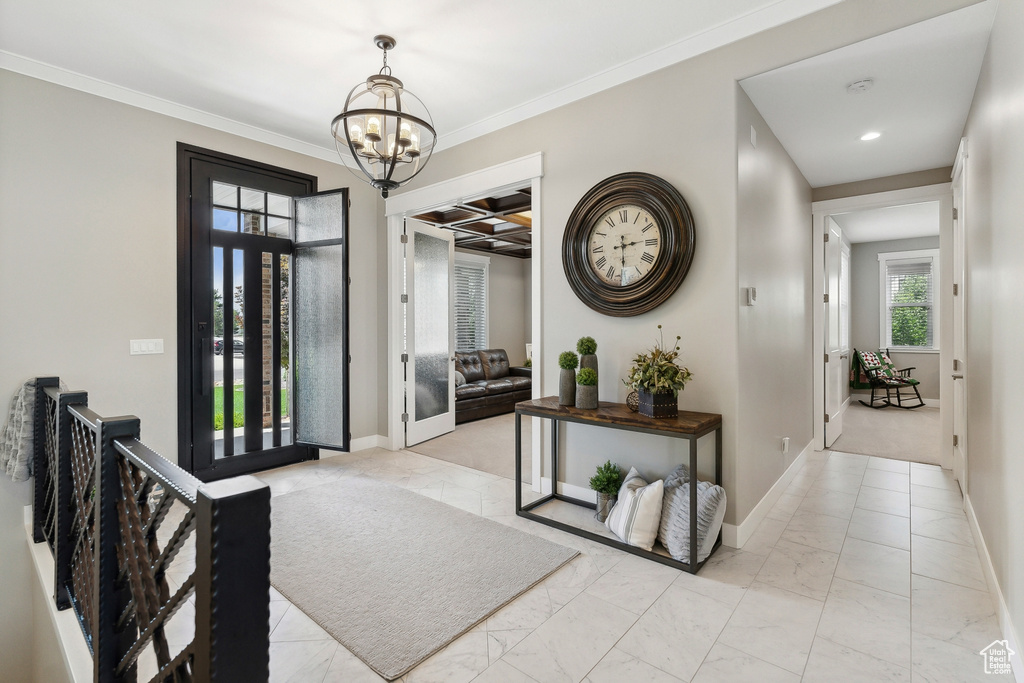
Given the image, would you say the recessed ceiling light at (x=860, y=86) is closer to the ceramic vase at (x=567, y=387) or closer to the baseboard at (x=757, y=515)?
the ceramic vase at (x=567, y=387)

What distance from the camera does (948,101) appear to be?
9.59 feet

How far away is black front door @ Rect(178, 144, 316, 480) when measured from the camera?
11.8 ft

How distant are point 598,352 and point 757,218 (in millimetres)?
1284

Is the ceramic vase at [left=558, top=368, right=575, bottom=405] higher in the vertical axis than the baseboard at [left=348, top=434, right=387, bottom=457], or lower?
higher

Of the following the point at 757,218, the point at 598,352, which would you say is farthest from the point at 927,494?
the point at 598,352

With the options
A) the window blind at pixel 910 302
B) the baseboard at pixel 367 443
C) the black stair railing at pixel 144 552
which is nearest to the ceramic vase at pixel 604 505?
the black stair railing at pixel 144 552

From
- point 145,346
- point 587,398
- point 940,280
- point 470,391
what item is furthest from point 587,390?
point 470,391

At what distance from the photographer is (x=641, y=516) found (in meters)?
2.56

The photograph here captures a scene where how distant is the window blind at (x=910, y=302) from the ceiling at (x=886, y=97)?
4400 mm

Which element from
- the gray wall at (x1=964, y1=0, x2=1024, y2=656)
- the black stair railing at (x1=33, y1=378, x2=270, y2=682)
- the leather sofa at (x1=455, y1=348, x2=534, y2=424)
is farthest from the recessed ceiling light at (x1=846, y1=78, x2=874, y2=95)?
the leather sofa at (x1=455, y1=348, x2=534, y2=424)

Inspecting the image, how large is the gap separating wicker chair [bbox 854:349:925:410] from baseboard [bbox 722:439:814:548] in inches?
168

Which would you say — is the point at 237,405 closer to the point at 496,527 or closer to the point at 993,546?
the point at 496,527

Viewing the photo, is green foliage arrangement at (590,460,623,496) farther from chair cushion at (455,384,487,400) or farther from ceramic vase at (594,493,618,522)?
chair cushion at (455,384,487,400)

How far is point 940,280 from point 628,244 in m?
2.93
